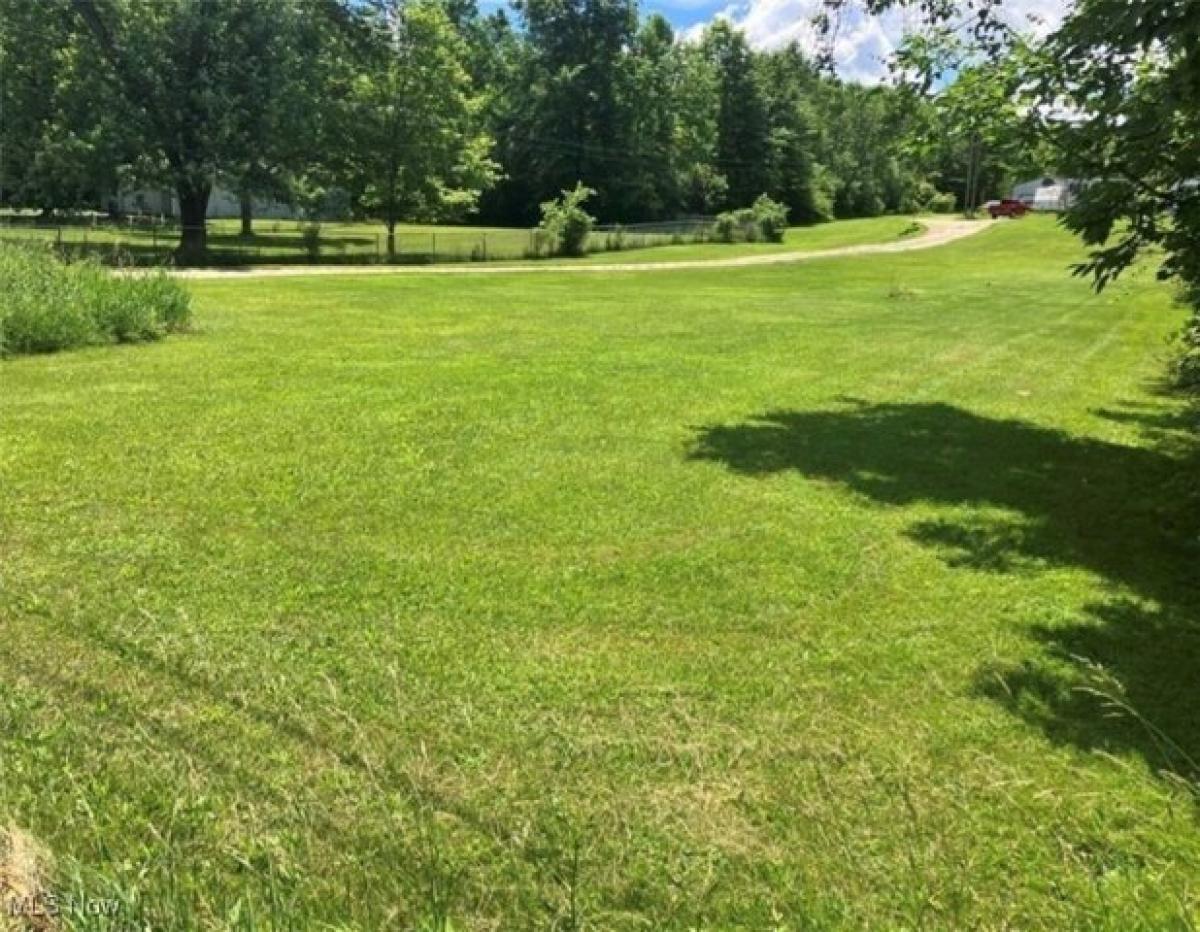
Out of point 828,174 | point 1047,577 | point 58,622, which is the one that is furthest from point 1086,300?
point 828,174

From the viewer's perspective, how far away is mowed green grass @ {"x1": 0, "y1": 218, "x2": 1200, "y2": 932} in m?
2.74

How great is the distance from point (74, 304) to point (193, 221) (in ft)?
68.0

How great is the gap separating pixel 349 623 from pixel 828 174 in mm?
80787

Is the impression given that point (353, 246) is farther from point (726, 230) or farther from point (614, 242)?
point (726, 230)

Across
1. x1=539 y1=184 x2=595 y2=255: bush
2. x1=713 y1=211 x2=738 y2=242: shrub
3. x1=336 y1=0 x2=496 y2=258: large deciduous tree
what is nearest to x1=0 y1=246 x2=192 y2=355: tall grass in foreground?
x1=336 y1=0 x2=496 y2=258: large deciduous tree

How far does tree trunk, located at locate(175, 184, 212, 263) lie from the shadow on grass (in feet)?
80.1

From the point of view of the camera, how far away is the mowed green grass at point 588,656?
2.74 m

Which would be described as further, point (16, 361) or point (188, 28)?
point (188, 28)

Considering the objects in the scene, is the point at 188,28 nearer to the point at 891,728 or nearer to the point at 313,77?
the point at 313,77

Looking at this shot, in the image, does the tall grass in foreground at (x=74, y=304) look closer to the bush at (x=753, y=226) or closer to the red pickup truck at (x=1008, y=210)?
the bush at (x=753, y=226)

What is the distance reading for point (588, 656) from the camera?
13.4ft

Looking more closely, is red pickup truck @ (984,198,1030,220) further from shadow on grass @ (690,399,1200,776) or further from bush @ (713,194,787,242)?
shadow on grass @ (690,399,1200,776)

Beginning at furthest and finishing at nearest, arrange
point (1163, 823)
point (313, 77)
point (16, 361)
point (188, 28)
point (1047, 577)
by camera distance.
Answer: point (313, 77) < point (188, 28) < point (16, 361) < point (1047, 577) < point (1163, 823)

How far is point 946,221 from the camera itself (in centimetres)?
6806
